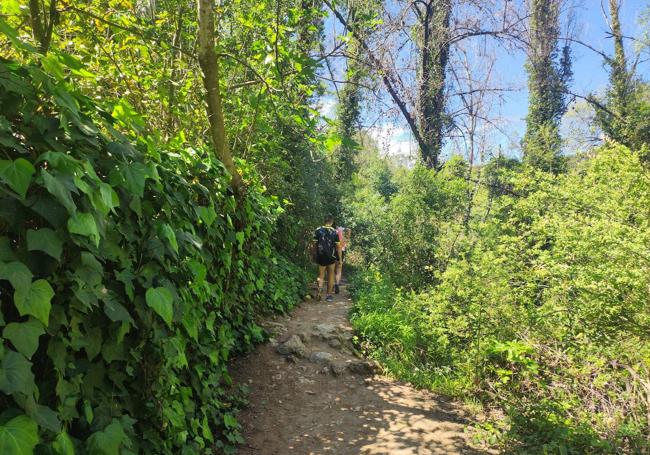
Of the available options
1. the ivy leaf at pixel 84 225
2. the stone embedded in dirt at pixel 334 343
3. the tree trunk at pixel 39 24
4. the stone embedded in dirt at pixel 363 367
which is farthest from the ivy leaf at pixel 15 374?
the stone embedded in dirt at pixel 334 343

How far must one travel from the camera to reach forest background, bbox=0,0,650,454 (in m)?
1.46

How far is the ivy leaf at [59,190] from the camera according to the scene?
1307 millimetres

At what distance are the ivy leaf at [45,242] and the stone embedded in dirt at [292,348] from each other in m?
4.37

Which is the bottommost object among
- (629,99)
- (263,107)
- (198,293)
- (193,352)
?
(193,352)

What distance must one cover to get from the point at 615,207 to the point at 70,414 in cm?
594

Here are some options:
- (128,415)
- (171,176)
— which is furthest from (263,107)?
(128,415)

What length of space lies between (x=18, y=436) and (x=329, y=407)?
3829 millimetres

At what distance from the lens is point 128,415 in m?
1.97

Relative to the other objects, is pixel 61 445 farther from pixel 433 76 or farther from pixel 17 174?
pixel 433 76

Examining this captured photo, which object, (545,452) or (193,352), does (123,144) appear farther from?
(545,452)

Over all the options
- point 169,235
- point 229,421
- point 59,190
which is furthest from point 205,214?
point 229,421

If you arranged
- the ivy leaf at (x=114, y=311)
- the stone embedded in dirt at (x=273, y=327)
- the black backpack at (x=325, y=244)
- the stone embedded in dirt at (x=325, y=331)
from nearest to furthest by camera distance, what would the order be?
the ivy leaf at (x=114, y=311) < the stone embedded in dirt at (x=273, y=327) < the stone embedded in dirt at (x=325, y=331) < the black backpack at (x=325, y=244)

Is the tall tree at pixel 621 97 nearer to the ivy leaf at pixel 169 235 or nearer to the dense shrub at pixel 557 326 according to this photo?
the dense shrub at pixel 557 326

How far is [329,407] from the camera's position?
4.61 m
